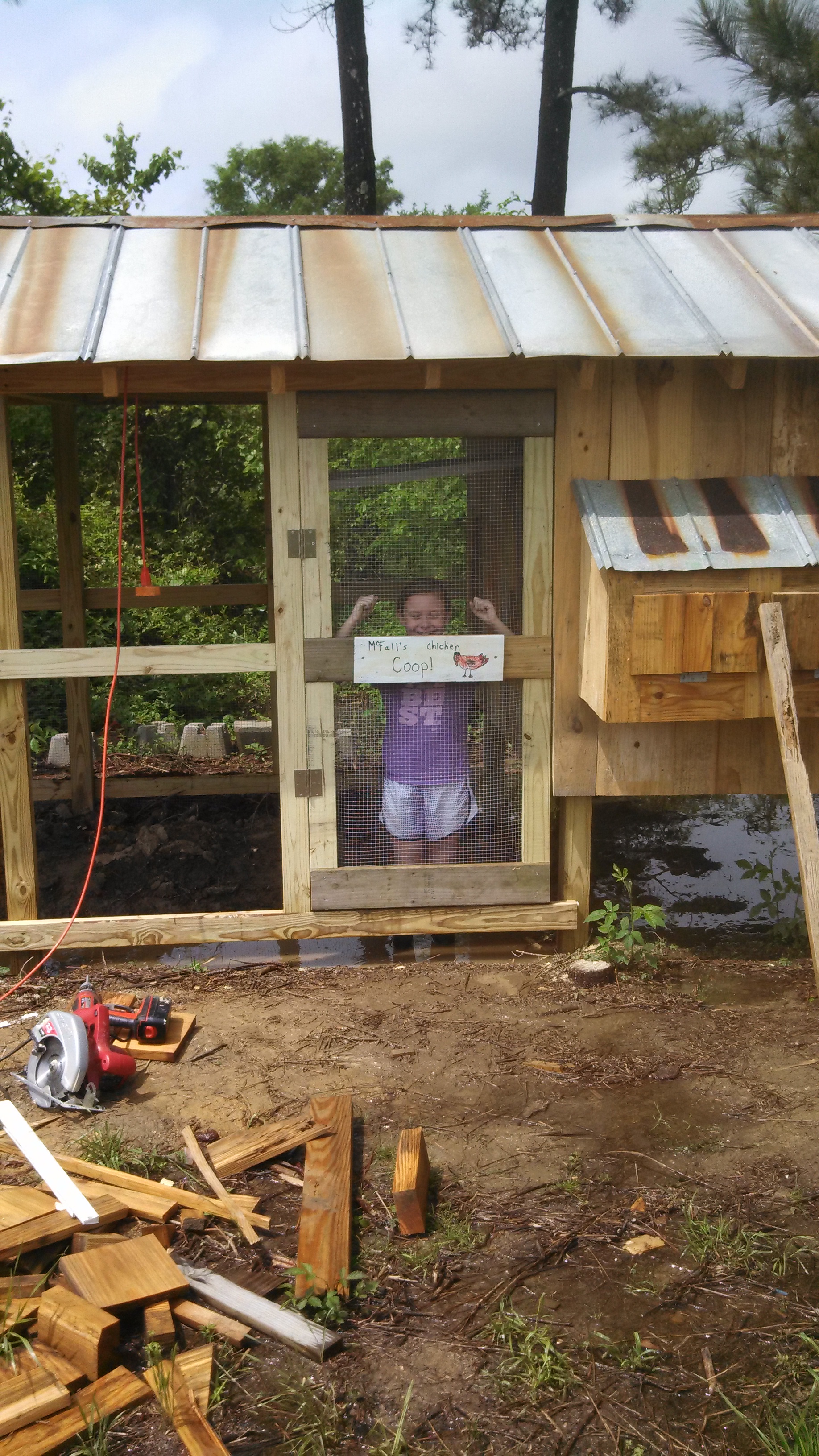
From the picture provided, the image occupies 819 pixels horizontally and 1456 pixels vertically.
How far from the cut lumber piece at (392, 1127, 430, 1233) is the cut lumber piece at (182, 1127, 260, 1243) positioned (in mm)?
378

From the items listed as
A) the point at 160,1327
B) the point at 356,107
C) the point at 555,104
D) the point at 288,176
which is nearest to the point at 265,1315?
the point at 160,1327

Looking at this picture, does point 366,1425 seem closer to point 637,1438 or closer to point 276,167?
point 637,1438

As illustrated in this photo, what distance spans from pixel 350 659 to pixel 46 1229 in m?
2.48

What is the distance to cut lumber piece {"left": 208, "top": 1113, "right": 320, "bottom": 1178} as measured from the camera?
3275mm

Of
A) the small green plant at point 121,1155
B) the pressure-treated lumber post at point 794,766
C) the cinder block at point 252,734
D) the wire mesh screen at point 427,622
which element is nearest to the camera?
the small green plant at point 121,1155

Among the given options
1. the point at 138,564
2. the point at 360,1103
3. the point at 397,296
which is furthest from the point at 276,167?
the point at 360,1103

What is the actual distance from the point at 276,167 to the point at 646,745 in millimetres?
29781

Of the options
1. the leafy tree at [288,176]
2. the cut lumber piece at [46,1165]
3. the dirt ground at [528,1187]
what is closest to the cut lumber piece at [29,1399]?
the dirt ground at [528,1187]

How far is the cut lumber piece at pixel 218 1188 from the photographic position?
9.65 ft

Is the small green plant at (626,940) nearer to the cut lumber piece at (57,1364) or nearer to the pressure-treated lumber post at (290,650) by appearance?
the pressure-treated lumber post at (290,650)

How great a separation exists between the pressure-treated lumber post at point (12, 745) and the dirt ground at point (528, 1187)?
17.5 inches

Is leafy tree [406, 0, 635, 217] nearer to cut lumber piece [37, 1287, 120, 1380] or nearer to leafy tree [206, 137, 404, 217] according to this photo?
cut lumber piece [37, 1287, 120, 1380]

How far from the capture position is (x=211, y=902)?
18.9 ft

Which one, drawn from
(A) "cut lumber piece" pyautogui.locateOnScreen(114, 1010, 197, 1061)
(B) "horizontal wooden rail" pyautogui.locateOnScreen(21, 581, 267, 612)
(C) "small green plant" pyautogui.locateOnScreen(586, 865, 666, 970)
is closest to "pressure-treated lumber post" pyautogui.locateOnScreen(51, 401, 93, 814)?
(B) "horizontal wooden rail" pyautogui.locateOnScreen(21, 581, 267, 612)
